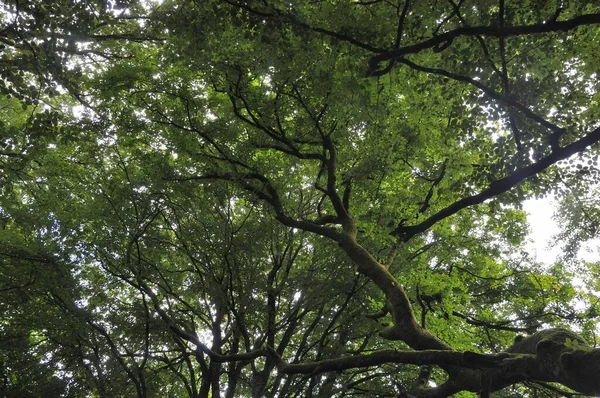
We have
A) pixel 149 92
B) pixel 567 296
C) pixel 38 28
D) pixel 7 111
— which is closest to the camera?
pixel 38 28

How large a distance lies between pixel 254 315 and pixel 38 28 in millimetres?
5786

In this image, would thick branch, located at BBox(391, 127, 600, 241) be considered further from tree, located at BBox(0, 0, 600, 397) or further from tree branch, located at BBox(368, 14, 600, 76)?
tree branch, located at BBox(368, 14, 600, 76)

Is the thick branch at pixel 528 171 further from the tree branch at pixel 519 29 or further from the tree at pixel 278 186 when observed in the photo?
the tree branch at pixel 519 29

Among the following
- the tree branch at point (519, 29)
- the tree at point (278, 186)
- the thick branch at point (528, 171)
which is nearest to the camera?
the tree branch at point (519, 29)

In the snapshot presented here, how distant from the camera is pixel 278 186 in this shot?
301 inches

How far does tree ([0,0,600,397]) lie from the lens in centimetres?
521

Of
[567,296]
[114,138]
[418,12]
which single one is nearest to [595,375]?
[418,12]

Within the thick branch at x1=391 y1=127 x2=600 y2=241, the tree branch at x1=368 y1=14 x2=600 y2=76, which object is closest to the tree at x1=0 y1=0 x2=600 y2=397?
the thick branch at x1=391 y1=127 x2=600 y2=241

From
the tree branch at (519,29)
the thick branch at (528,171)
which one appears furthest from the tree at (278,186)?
the tree branch at (519,29)

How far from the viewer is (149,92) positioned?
7797 millimetres

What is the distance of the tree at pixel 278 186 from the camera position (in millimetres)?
5215

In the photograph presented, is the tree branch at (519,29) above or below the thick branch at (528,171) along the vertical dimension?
above

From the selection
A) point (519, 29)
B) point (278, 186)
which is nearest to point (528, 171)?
point (519, 29)

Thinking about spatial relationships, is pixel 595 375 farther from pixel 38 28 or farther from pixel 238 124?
pixel 238 124
